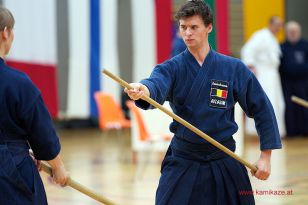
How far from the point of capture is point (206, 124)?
4.11 meters

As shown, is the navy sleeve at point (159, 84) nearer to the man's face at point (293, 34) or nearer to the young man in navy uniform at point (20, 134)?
the young man in navy uniform at point (20, 134)

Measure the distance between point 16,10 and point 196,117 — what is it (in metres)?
6.94

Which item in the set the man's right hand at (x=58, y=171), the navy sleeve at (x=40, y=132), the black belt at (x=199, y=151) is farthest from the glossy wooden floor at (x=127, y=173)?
the navy sleeve at (x=40, y=132)

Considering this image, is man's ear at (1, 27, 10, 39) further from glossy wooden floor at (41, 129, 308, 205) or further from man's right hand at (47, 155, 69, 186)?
glossy wooden floor at (41, 129, 308, 205)

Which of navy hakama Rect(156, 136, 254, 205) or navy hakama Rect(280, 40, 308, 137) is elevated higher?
navy hakama Rect(156, 136, 254, 205)

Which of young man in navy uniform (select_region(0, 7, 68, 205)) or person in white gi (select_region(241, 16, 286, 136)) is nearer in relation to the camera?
young man in navy uniform (select_region(0, 7, 68, 205))

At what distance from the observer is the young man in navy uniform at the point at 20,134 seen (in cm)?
357

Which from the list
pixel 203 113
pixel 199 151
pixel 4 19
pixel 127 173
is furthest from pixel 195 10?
pixel 127 173

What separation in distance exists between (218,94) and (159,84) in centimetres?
38

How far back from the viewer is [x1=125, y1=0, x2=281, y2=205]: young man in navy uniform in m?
4.12

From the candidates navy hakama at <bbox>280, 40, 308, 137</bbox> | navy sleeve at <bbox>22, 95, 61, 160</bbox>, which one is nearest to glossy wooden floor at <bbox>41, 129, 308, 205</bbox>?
navy hakama at <bbox>280, 40, 308, 137</bbox>

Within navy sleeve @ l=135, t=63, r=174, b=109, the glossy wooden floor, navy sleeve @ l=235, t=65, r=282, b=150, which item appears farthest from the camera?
the glossy wooden floor

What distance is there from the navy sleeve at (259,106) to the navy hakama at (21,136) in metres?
1.23

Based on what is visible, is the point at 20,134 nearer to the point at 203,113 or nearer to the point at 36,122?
the point at 36,122
